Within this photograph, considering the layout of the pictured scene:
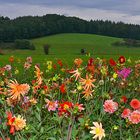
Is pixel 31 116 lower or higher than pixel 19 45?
higher

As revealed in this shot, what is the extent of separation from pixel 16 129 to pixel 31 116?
2.03m

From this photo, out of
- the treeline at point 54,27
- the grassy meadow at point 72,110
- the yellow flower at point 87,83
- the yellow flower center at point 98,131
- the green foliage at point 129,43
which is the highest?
the yellow flower at point 87,83

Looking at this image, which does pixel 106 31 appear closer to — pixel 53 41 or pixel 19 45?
pixel 53 41

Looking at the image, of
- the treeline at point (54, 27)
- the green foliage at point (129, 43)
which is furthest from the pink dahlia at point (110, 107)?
the green foliage at point (129, 43)

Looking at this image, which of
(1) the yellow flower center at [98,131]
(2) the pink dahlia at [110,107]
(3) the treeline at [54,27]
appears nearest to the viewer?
(1) the yellow flower center at [98,131]

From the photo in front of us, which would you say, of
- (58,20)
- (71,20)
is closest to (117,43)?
(71,20)

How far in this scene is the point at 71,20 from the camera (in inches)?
3061

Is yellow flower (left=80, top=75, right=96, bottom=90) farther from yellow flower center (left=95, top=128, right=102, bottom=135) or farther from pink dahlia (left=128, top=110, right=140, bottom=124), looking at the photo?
yellow flower center (left=95, top=128, right=102, bottom=135)

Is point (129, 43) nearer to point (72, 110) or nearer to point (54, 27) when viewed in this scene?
point (54, 27)

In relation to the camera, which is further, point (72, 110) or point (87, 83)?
point (87, 83)

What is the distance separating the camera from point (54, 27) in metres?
82.9

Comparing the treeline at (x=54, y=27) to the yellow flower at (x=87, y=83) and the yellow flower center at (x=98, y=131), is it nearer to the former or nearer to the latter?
the yellow flower at (x=87, y=83)

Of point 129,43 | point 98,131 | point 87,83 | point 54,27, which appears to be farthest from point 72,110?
point 54,27

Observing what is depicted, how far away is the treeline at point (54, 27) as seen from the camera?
6431cm
